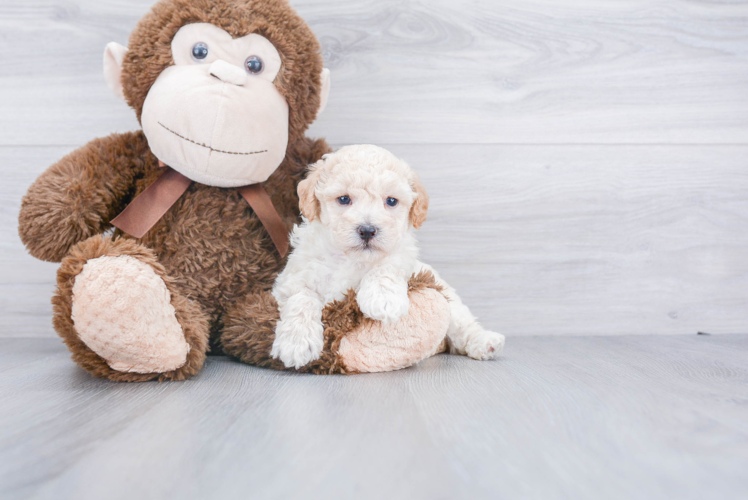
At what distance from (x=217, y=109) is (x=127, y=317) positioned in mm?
411

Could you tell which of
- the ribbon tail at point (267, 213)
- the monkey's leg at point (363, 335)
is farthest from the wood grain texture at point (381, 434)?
the ribbon tail at point (267, 213)

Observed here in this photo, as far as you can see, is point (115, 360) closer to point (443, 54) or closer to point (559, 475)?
point (559, 475)

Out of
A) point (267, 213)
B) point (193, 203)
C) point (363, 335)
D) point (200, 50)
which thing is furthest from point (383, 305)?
point (200, 50)

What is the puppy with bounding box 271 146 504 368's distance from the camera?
36.6 inches

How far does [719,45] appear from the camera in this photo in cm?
144

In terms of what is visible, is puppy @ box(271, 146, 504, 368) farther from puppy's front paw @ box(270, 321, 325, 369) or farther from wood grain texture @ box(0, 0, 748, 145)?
wood grain texture @ box(0, 0, 748, 145)

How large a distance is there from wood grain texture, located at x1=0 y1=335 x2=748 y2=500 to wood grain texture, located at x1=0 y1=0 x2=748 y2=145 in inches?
27.6

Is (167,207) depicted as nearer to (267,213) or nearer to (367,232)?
(267,213)

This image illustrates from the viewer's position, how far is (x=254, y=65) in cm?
103

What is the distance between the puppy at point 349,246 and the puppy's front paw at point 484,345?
21 centimetres

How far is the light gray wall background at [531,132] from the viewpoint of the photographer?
1350 millimetres

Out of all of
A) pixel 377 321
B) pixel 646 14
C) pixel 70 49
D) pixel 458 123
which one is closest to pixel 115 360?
pixel 377 321

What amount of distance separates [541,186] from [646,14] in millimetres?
563

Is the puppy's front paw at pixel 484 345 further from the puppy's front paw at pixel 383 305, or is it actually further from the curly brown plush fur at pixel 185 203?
the curly brown plush fur at pixel 185 203
